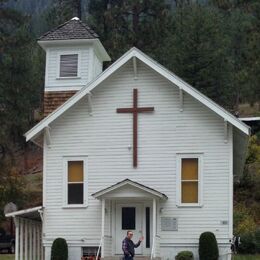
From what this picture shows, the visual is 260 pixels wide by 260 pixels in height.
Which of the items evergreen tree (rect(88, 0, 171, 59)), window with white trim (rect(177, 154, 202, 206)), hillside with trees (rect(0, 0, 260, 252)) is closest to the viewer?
window with white trim (rect(177, 154, 202, 206))

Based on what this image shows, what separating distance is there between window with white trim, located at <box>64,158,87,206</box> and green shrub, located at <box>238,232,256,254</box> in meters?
10.8

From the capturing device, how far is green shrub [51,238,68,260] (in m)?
27.3

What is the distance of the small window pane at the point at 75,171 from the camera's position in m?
28.5

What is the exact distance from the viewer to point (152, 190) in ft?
87.7

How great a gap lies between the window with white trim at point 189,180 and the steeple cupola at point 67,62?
19.9 ft

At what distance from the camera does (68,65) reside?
31.7m

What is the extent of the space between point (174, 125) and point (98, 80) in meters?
3.21

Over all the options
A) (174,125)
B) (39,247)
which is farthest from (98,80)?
(39,247)

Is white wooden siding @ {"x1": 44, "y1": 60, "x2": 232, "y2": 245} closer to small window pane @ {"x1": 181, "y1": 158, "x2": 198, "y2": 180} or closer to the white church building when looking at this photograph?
the white church building

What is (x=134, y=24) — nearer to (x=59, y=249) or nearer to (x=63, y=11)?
(x=63, y=11)

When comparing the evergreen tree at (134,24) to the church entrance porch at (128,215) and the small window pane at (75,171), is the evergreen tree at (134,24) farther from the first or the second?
the church entrance porch at (128,215)

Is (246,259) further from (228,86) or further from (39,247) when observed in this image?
(228,86)

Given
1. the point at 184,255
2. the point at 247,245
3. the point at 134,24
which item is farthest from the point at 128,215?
the point at 134,24

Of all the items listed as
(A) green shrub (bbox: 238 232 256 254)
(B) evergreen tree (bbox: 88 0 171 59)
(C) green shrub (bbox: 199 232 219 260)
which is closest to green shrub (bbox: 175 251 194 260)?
(C) green shrub (bbox: 199 232 219 260)
